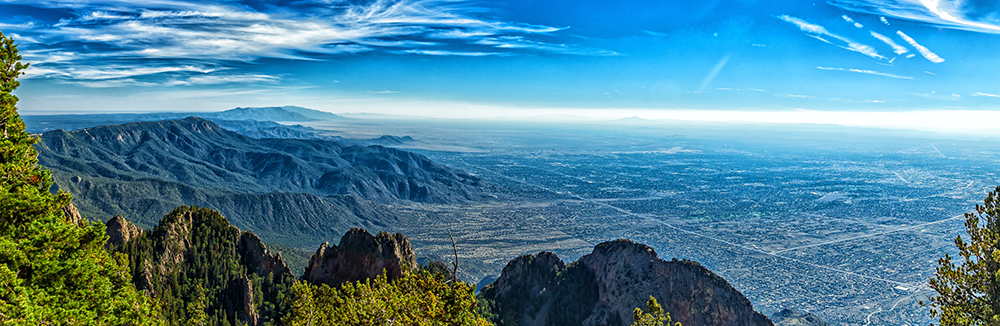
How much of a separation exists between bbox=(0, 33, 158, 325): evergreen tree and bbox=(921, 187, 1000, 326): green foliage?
25600 mm

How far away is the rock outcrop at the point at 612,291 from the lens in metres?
51.1

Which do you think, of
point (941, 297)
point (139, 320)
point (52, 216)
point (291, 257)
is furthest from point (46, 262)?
point (291, 257)

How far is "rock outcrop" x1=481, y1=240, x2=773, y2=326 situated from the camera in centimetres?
5112

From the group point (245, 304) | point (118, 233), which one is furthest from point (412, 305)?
point (118, 233)

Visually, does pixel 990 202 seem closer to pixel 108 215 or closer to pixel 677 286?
pixel 677 286

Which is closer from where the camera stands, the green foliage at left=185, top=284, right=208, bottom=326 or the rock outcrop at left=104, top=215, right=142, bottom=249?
the green foliage at left=185, top=284, right=208, bottom=326

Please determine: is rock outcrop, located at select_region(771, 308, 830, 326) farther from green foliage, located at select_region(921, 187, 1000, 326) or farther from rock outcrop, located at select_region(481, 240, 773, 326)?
green foliage, located at select_region(921, 187, 1000, 326)

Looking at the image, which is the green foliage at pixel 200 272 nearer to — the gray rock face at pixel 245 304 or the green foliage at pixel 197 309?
the green foliage at pixel 197 309

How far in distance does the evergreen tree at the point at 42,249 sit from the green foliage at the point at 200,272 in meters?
33.8

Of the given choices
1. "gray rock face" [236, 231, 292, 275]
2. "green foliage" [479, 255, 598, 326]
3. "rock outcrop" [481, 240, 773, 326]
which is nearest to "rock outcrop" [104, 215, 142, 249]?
"gray rock face" [236, 231, 292, 275]

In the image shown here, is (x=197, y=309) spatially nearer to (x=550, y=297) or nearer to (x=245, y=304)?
(x=245, y=304)

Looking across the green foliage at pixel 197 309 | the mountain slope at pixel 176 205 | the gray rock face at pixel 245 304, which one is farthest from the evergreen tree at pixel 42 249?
the mountain slope at pixel 176 205

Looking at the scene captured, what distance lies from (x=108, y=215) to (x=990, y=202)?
195028 millimetres

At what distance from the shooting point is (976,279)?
16.6m
